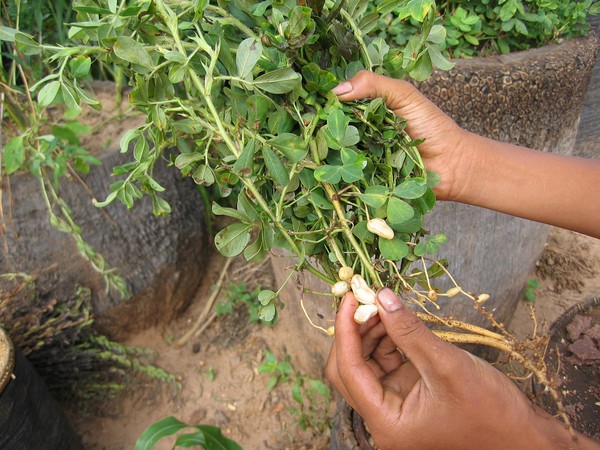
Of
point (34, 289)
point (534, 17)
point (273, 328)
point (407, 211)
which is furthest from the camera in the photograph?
point (273, 328)

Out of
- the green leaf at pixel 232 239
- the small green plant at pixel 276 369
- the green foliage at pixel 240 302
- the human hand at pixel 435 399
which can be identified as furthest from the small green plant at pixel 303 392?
the green leaf at pixel 232 239

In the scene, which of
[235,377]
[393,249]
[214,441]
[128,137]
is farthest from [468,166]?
[235,377]

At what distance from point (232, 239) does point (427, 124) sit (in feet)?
1.16

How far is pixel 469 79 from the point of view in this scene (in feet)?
3.22

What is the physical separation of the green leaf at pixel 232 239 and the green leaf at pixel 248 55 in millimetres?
187

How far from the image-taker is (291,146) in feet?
1.99

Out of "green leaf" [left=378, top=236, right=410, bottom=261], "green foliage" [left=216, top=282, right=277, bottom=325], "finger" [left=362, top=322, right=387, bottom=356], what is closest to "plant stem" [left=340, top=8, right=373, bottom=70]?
"green leaf" [left=378, top=236, right=410, bottom=261]

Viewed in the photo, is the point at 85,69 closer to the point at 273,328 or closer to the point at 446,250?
the point at 446,250

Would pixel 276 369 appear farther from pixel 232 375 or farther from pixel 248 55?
pixel 248 55

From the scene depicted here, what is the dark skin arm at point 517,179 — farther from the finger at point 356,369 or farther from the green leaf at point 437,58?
the finger at point 356,369

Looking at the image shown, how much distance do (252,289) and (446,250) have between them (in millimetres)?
872

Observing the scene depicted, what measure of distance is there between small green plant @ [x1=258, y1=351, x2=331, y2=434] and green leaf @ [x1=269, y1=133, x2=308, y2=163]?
105cm

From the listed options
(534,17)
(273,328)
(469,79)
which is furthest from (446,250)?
(273,328)

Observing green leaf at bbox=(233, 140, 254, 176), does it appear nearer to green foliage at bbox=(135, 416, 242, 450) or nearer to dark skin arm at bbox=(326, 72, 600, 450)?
dark skin arm at bbox=(326, 72, 600, 450)
